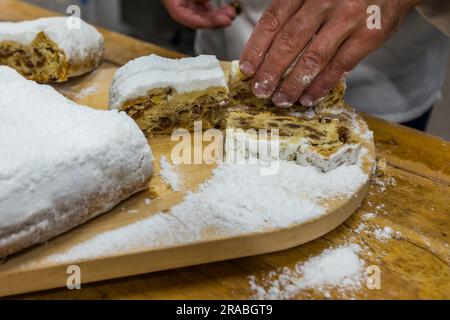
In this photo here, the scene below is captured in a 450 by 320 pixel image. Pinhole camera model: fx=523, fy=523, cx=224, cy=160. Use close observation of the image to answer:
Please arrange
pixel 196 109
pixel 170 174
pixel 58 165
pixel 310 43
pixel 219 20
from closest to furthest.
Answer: pixel 58 165 → pixel 170 174 → pixel 310 43 → pixel 196 109 → pixel 219 20

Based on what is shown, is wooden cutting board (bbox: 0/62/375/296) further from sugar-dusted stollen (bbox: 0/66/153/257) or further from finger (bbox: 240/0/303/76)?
finger (bbox: 240/0/303/76)

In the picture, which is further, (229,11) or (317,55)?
(229,11)

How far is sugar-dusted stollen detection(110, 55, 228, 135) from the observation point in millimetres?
1703

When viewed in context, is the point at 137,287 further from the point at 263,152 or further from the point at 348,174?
the point at 348,174

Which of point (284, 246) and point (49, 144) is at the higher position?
point (49, 144)

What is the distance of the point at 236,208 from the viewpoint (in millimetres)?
1414

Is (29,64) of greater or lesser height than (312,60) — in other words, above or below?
below

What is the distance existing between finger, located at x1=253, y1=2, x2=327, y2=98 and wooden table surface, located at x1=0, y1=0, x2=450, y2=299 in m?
0.47

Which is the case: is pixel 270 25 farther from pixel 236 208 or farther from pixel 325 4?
pixel 236 208

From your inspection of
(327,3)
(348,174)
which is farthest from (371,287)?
(327,3)

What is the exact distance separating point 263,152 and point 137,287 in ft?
1.79

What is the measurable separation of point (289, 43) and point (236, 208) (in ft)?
1.91

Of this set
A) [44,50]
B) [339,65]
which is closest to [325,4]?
[339,65]

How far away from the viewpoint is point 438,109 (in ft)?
10.0
